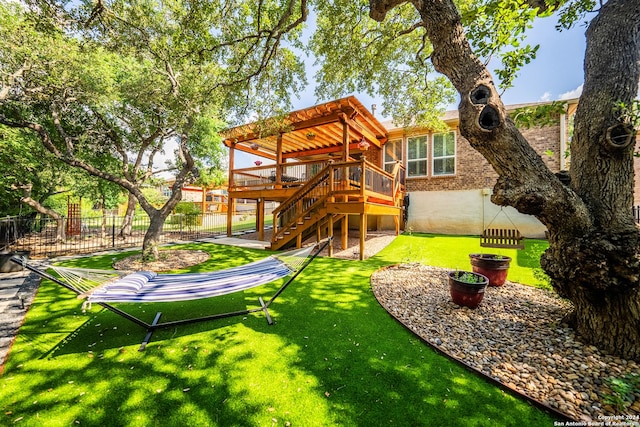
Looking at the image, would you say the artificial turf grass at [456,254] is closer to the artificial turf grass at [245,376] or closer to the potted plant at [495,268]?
the potted plant at [495,268]

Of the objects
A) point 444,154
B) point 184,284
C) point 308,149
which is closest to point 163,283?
point 184,284

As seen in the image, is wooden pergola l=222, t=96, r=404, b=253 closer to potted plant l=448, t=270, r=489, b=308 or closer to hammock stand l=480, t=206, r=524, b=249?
hammock stand l=480, t=206, r=524, b=249

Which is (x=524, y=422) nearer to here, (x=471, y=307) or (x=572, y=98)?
(x=471, y=307)

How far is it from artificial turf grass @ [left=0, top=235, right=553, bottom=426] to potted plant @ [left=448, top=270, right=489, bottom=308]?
1.16 m

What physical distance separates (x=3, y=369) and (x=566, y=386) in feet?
17.6

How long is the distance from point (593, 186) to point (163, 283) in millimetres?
5207

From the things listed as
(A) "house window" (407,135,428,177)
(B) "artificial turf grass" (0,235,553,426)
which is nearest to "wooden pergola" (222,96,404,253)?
(A) "house window" (407,135,428,177)

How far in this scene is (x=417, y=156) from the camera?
1288cm

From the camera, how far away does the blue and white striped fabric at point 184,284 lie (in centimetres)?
268

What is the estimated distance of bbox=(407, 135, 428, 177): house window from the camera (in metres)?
12.7

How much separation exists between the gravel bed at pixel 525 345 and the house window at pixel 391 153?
9.76m

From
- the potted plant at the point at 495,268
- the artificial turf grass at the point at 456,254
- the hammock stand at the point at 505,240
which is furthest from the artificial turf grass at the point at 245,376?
the hammock stand at the point at 505,240

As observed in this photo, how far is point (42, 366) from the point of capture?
250 centimetres

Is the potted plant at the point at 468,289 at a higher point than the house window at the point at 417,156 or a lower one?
lower
